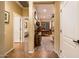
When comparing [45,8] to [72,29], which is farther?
[45,8]

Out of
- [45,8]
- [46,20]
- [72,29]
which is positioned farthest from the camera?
[46,20]

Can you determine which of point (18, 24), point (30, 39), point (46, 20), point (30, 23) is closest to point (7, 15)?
point (30, 23)

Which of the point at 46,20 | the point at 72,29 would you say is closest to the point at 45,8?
the point at 72,29

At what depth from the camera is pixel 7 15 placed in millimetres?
5363

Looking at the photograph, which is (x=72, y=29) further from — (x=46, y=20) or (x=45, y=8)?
(x=46, y=20)

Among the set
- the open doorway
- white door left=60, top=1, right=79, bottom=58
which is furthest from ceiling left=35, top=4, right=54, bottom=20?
white door left=60, top=1, right=79, bottom=58

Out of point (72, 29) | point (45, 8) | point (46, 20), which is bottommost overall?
point (72, 29)

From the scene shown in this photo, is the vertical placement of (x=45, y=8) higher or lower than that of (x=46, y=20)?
higher

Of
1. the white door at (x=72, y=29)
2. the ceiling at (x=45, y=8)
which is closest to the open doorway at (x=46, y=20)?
the ceiling at (x=45, y=8)

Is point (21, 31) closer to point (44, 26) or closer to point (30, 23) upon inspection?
point (30, 23)

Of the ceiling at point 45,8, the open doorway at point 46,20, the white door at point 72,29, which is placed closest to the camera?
the white door at point 72,29

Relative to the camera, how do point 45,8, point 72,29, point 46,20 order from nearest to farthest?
point 72,29
point 45,8
point 46,20

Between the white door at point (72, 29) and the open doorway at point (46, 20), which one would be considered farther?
the open doorway at point (46, 20)

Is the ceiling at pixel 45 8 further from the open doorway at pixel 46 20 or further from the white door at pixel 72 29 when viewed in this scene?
the white door at pixel 72 29
